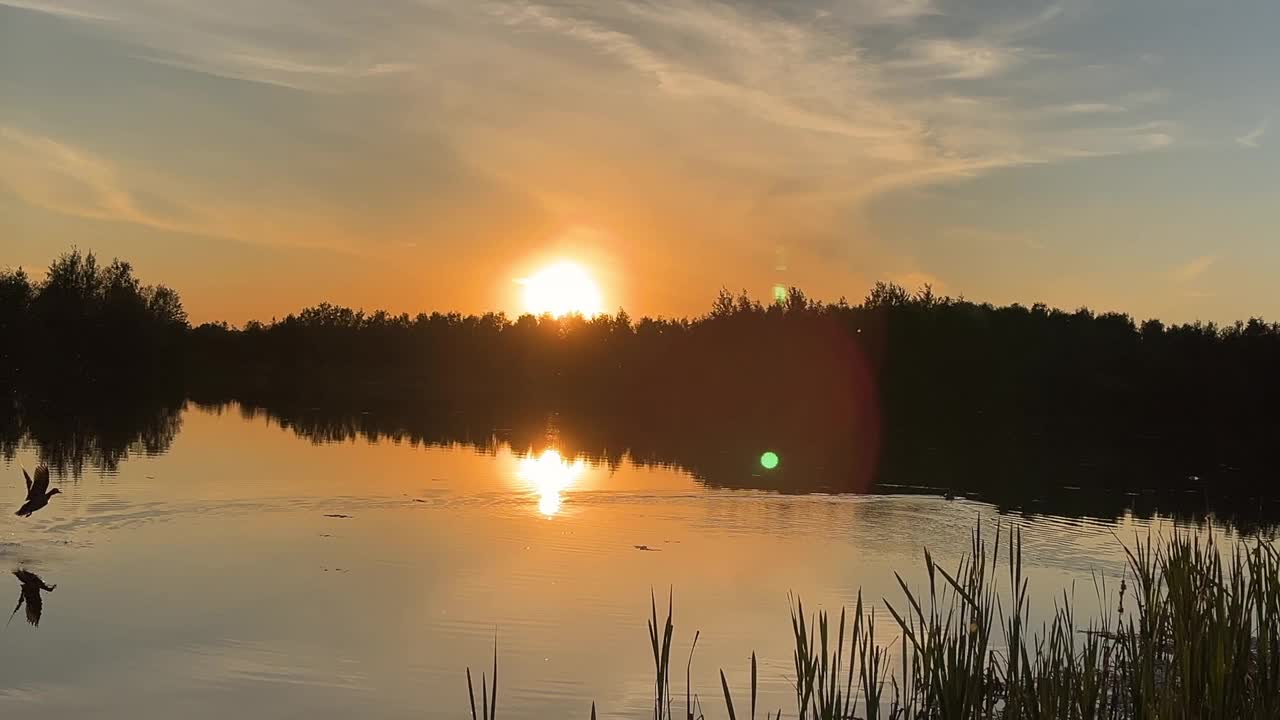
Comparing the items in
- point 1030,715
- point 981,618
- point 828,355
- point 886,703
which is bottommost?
point 886,703

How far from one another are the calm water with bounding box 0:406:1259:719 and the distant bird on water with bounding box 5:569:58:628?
0.49 feet

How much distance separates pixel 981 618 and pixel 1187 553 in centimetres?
250

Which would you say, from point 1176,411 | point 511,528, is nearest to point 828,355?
point 1176,411

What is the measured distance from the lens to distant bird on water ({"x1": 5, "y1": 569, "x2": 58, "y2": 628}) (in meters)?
12.3

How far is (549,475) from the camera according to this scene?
96.5 ft

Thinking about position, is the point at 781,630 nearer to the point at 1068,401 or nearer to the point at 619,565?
the point at 619,565

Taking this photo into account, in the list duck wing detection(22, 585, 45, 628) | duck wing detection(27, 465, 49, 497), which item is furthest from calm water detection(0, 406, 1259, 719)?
duck wing detection(27, 465, 49, 497)

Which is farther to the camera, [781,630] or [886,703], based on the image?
[781,630]

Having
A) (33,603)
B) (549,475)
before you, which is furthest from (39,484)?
(549,475)

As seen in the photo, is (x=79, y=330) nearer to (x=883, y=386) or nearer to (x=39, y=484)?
(x=883, y=386)

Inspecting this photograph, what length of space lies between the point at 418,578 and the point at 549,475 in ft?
46.1

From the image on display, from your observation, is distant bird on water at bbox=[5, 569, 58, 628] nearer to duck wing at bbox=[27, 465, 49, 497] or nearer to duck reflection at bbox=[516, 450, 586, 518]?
duck wing at bbox=[27, 465, 49, 497]

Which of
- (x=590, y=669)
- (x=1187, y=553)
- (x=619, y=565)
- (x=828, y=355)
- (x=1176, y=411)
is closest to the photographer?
(x=1187, y=553)

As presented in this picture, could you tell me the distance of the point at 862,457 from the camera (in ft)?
129
